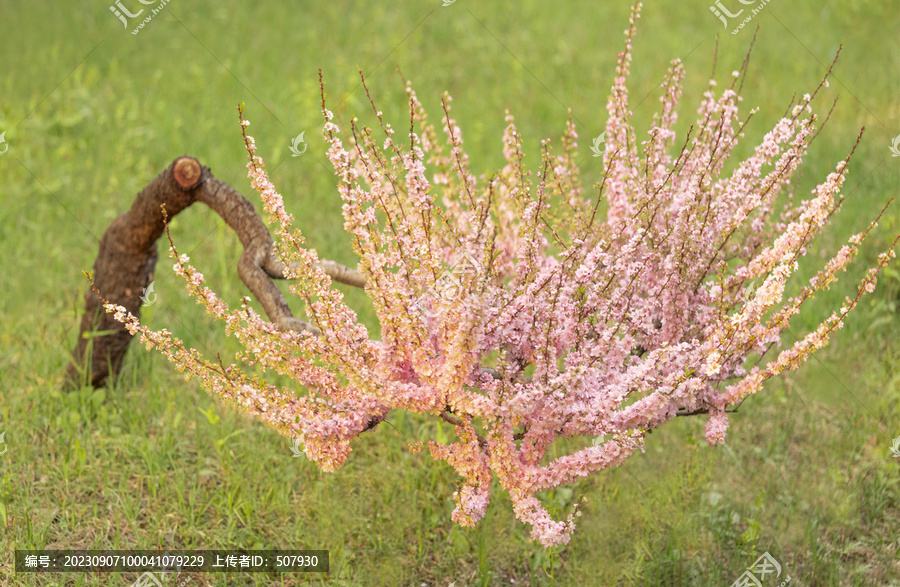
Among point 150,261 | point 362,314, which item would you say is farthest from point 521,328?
point 362,314

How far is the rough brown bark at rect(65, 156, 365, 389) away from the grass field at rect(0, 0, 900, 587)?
0.96 feet

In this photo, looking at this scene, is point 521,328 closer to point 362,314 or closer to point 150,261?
point 150,261

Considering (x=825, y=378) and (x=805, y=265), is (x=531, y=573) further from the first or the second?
(x=805, y=265)

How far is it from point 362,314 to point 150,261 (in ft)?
5.63

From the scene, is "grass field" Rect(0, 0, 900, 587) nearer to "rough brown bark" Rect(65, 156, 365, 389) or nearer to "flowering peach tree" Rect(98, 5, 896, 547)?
"rough brown bark" Rect(65, 156, 365, 389)

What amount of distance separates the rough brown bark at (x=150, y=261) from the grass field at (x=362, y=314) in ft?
0.96

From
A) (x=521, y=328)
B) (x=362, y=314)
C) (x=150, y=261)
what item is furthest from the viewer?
(x=362, y=314)

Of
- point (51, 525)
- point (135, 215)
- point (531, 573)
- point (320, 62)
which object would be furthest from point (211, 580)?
point (320, 62)

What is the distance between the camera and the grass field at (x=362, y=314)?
517 cm

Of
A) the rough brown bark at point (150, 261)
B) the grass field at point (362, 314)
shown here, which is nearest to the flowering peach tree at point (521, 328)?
the rough brown bark at point (150, 261)

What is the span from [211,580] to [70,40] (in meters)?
8.07

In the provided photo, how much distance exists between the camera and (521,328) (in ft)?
Answer: 12.4

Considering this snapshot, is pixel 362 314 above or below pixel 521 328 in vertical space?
above

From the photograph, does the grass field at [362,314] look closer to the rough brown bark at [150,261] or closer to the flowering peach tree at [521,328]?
the rough brown bark at [150,261]
